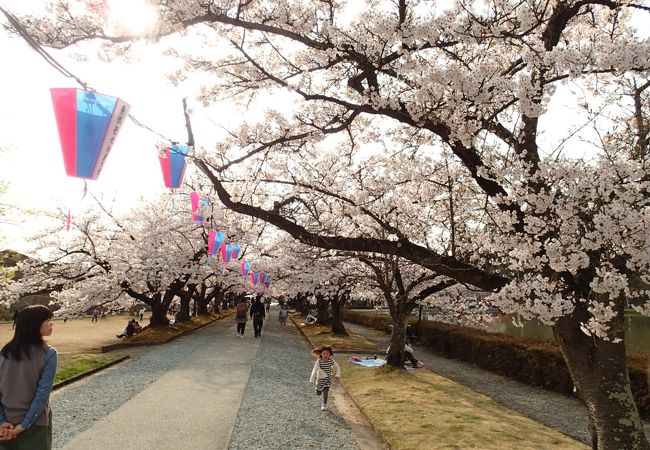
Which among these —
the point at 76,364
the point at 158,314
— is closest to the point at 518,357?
the point at 76,364

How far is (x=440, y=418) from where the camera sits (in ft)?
27.6

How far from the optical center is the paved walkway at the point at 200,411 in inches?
261

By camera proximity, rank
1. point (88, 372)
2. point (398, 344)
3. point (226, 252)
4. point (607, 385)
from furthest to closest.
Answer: point (226, 252) < point (398, 344) < point (88, 372) < point (607, 385)

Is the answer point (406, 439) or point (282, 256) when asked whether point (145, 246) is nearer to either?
point (282, 256)

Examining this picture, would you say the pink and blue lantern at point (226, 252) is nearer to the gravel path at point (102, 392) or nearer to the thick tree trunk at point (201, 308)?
the gravel path at point (102, 392)

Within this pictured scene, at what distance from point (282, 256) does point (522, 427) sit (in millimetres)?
18162

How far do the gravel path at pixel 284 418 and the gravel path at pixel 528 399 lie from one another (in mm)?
4967

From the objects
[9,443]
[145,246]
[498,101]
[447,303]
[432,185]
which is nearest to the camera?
[9,443]

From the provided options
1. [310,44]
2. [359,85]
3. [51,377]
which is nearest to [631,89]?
[359,85]

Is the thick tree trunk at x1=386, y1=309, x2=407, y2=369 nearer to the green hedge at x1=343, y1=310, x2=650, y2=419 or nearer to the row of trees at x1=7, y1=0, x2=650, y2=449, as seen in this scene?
the green hedge at x1=343, y1=310, x2=650, y2=419

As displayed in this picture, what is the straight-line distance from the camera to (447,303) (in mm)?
25391

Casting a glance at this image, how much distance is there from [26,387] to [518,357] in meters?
15.6

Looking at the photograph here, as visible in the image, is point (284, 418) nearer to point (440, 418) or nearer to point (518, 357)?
point (440, 418)

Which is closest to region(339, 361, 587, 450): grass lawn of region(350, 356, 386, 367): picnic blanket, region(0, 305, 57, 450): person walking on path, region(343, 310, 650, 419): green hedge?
region(350, 356, 386, 367): picnic blanket
